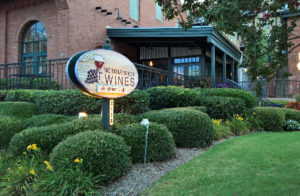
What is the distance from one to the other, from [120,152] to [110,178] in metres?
0.39

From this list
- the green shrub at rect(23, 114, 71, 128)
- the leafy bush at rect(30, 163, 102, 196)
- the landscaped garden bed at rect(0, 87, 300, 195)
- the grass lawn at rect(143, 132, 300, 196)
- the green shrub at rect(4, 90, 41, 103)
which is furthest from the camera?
the green shrub at rect(4, 90, 41, 103)

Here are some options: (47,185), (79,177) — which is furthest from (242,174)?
(47,185)

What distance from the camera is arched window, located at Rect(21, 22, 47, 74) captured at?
41.4ft

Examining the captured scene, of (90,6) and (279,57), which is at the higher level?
(90,6)

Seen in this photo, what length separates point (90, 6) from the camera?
41.0 feet

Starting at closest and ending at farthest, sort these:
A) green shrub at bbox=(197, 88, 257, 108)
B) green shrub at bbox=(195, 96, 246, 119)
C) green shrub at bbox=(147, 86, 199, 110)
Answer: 1. green shrub at bbox=(195, 96, 246, 119)
2. green shrub at bbox=(147, 86, 199, 110)
3. green shrub at bbox=(197, 88, 257, 108)

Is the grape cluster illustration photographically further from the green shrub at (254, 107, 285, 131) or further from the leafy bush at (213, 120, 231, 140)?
the green shrub at (254, 107, 285, 131)

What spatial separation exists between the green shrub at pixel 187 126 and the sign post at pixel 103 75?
1.30 meters

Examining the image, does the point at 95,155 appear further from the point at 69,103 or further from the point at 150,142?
the point at 69,103

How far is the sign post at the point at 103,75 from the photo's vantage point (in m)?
4.00

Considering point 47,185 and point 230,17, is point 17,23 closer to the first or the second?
point 47,185

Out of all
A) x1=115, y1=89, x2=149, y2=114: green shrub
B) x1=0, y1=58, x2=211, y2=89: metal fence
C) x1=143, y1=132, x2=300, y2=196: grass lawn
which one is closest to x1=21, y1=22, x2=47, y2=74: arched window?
x1=0, y1=58, x2=211, y2=89: metal fence

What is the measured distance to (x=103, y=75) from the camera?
171 inches

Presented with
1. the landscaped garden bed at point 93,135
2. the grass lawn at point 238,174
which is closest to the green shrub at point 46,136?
the landscaped garden bed at point 93,135
